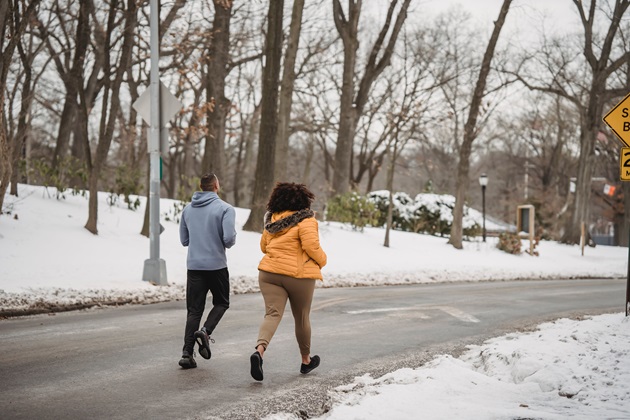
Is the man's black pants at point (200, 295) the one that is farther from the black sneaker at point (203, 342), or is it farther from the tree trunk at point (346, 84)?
the tree trunk at point (346, 84)

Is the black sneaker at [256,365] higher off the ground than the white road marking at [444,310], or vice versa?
the black sneaker at [256,365]

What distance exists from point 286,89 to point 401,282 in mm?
7027

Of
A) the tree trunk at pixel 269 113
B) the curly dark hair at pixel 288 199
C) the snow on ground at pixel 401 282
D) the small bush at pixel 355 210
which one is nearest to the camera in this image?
the snow on ground at pixel 401 282

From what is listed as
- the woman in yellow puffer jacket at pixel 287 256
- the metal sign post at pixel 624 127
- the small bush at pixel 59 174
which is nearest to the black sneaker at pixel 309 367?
the woman in yellow puffer jacket at pixel 287 256

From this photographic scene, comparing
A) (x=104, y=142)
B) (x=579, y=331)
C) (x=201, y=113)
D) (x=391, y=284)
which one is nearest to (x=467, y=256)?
(x=391, y=284)

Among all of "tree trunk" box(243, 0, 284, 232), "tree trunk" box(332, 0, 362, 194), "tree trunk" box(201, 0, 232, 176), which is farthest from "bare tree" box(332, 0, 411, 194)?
"tree trunk" box(243, 0, 284, 232)

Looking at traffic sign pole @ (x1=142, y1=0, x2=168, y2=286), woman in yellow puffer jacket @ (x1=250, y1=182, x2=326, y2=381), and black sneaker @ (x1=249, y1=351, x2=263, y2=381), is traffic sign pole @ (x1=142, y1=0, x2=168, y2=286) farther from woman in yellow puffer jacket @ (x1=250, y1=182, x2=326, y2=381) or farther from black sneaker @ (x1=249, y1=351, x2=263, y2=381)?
black sneaker @ (x1=249, y1=351, x2=263, y2=381)

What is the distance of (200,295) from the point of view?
7.00 meters

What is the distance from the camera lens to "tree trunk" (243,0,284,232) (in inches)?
795

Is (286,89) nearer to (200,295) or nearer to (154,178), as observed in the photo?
(154,178)

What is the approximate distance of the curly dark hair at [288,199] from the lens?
6.45m

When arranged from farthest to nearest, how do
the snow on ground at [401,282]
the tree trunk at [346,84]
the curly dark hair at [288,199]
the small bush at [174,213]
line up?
the tree trunk at [346,84] → the small bush at [174,213] → the curly dark hair at [288,199] → the snow on ground at [401,282]

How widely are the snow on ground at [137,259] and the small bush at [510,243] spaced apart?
38 centimetres

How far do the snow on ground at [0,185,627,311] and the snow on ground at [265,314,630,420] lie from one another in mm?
6420
